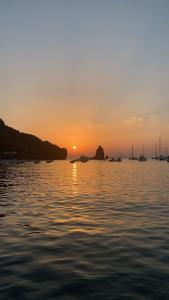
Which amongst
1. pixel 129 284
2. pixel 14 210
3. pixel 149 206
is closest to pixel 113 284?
pixel 129 284

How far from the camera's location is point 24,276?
1215 cm

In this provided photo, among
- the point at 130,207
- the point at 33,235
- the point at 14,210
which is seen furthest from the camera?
the point at 130,207

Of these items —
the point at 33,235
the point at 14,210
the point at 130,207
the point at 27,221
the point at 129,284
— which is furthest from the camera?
the point at 130,207

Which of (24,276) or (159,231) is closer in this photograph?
(24,276)

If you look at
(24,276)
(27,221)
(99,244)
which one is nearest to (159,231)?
(99,244)

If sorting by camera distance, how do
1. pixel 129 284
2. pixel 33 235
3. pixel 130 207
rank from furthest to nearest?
pixel 130 207 → pixel 33 235 → pixel 129 284

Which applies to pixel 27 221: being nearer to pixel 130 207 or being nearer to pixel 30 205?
pixel 30 205

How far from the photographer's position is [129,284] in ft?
37.6

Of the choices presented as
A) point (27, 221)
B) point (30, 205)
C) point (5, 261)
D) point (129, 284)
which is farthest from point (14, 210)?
point (129, 284)

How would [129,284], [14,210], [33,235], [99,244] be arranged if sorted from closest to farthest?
[129,284]
[99,244]
[33,235]
[14,210]

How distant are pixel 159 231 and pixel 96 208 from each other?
10479 millimetres

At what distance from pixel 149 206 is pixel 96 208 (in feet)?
16.4

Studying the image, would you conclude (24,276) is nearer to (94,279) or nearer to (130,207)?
(94,279)

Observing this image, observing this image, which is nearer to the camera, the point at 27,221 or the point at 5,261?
the point at 5,261
